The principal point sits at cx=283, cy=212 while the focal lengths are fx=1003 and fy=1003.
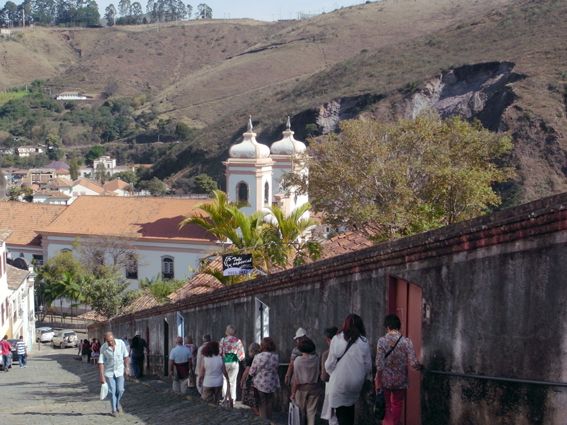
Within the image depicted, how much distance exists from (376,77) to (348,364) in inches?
3468

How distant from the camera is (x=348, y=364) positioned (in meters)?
8.82

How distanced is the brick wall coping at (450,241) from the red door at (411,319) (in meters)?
0.26

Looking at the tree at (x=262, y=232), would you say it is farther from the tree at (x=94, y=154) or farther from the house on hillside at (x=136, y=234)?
the tree at (x=94, y=154)

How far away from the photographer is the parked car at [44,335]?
159 feet

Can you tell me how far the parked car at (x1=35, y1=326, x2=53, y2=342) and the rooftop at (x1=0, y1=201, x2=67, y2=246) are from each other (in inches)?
476

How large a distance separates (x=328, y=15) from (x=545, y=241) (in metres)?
179

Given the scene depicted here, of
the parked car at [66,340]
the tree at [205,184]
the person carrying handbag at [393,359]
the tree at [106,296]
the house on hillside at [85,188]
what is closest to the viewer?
the person carrying handbag at [393,359]

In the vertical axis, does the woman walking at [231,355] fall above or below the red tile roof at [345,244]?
below

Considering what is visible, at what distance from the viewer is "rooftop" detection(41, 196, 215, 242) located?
5622cm

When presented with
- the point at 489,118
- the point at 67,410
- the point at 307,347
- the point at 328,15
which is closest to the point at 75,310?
the point at 489,118

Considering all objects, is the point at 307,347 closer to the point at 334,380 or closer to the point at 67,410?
the point at 334,380

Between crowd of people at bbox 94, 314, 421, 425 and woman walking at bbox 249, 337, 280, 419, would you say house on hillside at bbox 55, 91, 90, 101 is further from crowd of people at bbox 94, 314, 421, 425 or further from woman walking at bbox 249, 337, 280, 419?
woman walking at bbox 249, 337, 280, 419

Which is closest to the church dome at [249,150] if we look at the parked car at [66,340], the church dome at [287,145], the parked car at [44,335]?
the church dome at [287,145]

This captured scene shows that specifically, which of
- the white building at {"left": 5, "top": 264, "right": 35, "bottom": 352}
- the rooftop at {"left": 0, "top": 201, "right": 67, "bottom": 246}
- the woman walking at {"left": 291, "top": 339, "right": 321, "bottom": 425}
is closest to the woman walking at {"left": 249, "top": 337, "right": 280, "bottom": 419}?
the woman walking at {"left": 291, "top": 339, "right": 321, "bottom": 425}
